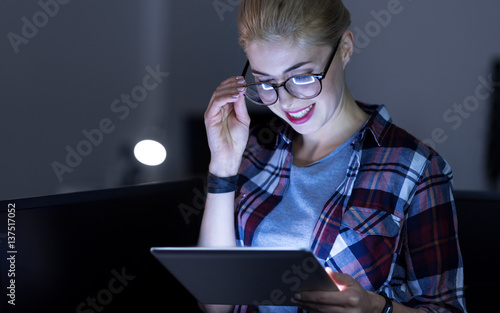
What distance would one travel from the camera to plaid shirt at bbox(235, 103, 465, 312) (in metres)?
1.24

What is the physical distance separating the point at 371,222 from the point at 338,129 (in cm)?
26

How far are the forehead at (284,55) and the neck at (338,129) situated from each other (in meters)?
0.16

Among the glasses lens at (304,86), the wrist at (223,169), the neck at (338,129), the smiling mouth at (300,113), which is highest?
the glasses lens at (304,86)

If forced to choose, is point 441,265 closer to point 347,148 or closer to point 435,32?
point 347,148

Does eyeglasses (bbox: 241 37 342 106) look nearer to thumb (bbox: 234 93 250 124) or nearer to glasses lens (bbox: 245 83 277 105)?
glasses lens (bbox: 245 83 277 105)

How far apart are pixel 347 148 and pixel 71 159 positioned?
1.05 metres

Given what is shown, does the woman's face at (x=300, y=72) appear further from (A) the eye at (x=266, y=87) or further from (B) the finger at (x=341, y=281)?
(B) the finger at (x=341, y=281)

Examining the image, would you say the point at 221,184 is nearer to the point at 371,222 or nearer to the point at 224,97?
the point at 224,97

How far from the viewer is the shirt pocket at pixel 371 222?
4.16ft

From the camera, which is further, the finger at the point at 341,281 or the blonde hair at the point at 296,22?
the blonde hair at the point at 296,22

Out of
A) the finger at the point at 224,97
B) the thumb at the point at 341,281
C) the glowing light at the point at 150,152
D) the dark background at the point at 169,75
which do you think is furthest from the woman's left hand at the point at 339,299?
the dark background at the point at 169,75

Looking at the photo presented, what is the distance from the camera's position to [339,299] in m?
1.04

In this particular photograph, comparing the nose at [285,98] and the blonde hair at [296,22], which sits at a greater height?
the blonde hair at [296,22]

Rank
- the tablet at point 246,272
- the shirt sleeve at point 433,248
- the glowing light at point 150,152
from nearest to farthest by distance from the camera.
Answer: the tablet at point 246,272
the shirt sleeve at point 433,248
the glowing light at point 150,152
